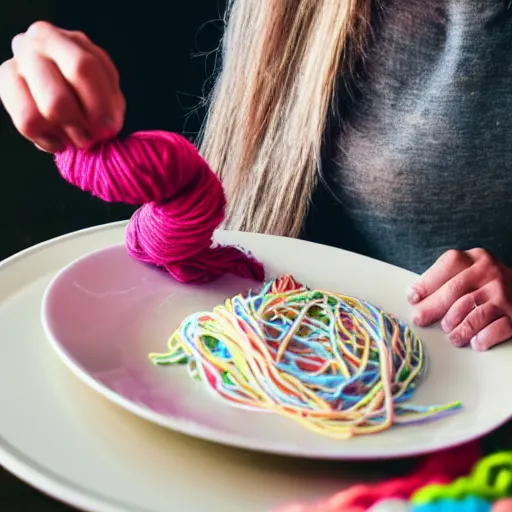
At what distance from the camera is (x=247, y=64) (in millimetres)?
820

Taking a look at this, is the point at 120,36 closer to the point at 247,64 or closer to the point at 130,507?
the point at 247,64

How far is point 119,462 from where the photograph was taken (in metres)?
0.36

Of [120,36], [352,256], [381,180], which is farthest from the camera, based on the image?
[120,36]

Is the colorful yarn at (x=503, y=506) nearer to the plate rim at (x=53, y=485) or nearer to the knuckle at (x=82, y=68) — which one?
the plate rim at (x=53, y=485)

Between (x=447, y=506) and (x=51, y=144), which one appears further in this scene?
(x=51, y=144)

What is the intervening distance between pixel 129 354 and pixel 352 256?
249mm

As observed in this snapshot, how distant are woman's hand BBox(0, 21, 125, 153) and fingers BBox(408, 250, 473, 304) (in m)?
0.28

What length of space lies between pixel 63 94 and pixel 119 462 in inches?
8.5

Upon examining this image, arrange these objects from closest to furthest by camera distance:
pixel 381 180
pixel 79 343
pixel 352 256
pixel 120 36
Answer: pixel 79 343
pixel 352 256
pixel 381 180
pixel 120 36

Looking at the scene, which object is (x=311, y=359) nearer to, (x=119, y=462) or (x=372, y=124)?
(x=119, y=462)

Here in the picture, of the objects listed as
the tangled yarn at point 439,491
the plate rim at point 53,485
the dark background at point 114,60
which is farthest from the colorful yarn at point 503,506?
the dark background at point 114,60

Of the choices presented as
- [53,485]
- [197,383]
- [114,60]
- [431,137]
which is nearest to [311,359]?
[197,383]

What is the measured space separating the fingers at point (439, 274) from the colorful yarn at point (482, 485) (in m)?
0.22

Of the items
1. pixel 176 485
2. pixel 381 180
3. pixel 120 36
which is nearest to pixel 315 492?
pixel 176 485
